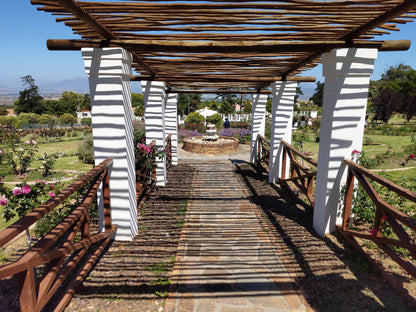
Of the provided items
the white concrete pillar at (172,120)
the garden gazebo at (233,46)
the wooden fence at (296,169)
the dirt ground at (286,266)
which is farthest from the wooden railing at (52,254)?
the white concrete pillar at (172,120)

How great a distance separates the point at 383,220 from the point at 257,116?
636 centimetres

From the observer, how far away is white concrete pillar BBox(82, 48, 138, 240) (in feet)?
11.3

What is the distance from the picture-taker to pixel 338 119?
144 inches

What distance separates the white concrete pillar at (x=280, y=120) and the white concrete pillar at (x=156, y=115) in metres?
2.71

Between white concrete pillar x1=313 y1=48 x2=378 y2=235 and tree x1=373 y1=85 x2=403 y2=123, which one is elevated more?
tree x1=373 y1=85 x2=403 y2=123

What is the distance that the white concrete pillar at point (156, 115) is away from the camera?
247 inches

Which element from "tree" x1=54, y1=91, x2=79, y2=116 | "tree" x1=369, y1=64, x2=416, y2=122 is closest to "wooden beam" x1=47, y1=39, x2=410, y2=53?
"tree" x1=369, y1=64, x2=416, y2=122

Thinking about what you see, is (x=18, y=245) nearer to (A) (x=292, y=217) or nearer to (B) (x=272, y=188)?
(A) (x=292, y=217)

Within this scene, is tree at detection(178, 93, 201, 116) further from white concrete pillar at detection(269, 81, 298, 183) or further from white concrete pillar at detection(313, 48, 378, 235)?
white concrete pillar at detection(313, 48, 378, 235)

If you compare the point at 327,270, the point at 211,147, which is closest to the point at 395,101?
the point at 211,147

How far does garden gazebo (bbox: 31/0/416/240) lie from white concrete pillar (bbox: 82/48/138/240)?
1cm

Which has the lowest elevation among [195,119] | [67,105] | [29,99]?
[195,119]

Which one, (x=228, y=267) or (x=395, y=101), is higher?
(x=395, y=101)

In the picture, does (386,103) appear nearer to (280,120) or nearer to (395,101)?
(395,101)
